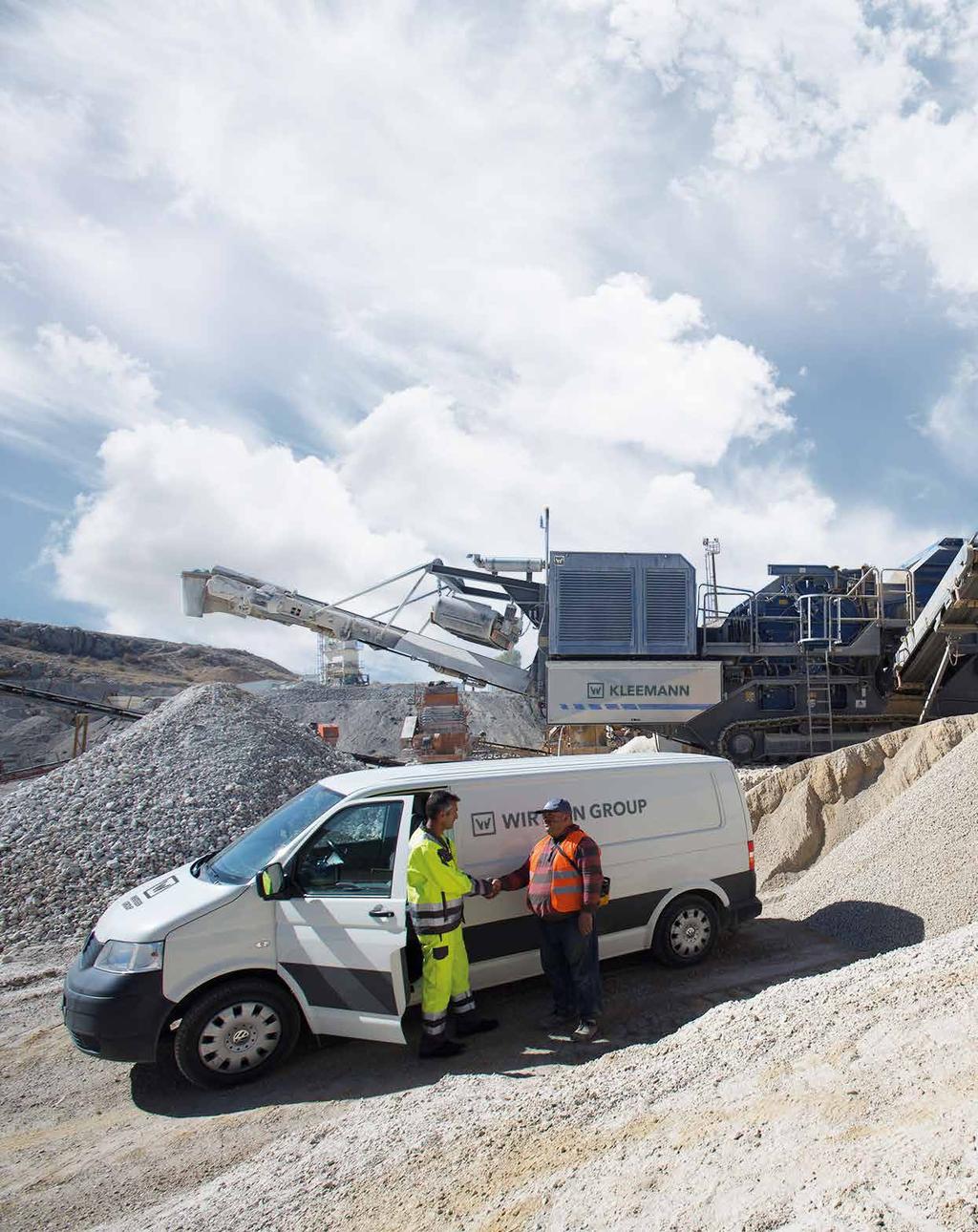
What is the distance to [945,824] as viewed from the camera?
709cm

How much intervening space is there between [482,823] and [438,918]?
0.86m

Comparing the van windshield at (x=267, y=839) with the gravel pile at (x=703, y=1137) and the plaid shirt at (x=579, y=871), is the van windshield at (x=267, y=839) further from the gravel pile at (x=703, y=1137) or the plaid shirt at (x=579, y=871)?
the gravel pile at (x=703, y=1137)

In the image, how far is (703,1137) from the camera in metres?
2.92

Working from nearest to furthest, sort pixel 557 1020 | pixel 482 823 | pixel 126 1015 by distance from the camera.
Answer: pixel 126 1015 < pixel 557 1020 < pixel 482 823

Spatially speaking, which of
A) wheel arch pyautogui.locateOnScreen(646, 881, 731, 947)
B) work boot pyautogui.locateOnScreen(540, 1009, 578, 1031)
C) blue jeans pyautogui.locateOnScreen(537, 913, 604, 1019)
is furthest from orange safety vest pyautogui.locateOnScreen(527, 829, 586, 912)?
wheel arch pyautogui.locateOnScreen(646, 881, 731, 947)

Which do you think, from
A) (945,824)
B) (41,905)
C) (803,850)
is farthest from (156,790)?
(945,824)

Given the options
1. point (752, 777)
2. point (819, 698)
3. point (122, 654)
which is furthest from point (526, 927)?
point (122, 654)

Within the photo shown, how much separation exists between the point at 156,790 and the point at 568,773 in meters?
6.94

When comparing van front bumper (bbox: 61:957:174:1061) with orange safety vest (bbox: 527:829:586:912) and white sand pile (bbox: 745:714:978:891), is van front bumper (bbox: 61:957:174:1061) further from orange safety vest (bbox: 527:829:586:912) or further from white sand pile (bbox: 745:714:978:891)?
white sand pile (bbox: 745:714:978:891)

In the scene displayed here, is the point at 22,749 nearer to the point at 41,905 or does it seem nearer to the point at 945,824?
the point at 41,905

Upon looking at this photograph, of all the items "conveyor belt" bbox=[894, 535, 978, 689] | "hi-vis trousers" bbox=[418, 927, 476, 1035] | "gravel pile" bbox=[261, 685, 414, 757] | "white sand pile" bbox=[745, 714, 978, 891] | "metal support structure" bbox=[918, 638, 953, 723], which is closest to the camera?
"hi-vis trousers" bbox=[418, 927, 476, 1035]

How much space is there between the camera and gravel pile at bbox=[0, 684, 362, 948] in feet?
28.6

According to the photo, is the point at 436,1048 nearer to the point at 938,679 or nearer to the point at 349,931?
the point at 349,931

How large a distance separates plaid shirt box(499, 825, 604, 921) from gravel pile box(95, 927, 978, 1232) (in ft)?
3.29
